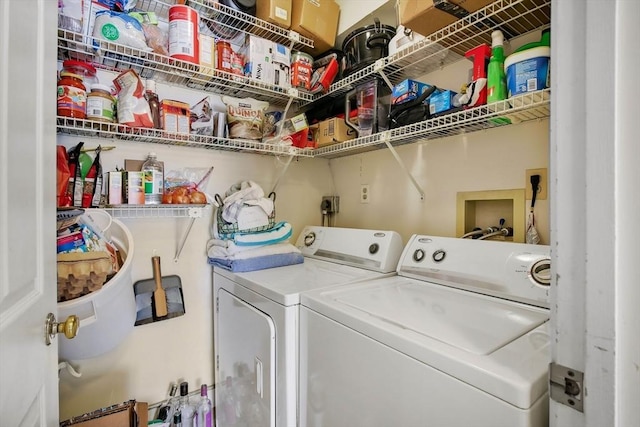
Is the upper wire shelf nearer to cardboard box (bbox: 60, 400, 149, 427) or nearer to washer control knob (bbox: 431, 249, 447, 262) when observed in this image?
washer control knob (bbox: 431, 249, 447, 262)

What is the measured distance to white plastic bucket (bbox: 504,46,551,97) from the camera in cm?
100

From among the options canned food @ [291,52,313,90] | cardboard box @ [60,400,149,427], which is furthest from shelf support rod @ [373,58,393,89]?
cardboard box @ [60,400,149,427]

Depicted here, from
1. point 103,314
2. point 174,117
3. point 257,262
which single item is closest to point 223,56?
point 174,117

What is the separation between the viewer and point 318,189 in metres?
2.34

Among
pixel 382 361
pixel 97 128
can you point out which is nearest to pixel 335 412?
pixel 382 361

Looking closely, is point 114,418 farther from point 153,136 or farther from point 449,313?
point 449,313

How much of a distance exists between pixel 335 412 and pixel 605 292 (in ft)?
2.77

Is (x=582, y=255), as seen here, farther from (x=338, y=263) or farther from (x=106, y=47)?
(x=106, y=47)

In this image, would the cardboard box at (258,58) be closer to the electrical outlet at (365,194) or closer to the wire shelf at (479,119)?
the wire shelf at (479,119)

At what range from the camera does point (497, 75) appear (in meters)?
1.14

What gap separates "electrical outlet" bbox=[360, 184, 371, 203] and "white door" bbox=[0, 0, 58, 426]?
1.67 m

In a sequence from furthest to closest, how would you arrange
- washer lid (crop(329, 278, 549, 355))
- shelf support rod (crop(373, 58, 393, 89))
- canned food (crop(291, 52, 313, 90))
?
canned food (crop(291, 52, 313, 90))
shelf support rod (crop(373, 58, 393, 89))
washer lid (crop(329, 278, 549, 355))

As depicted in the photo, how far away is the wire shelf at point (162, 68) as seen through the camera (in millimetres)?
1254

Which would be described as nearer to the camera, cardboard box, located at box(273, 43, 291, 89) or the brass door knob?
the brass door knob
